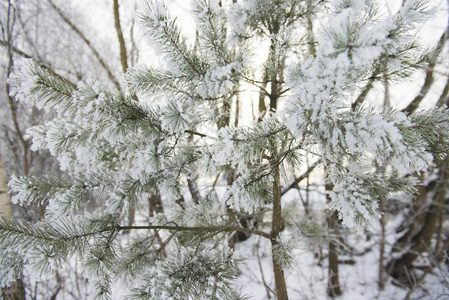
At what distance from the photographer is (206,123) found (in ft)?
5.01

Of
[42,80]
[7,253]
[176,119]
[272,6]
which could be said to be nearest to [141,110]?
[176,119]

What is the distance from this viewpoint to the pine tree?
2.61ft

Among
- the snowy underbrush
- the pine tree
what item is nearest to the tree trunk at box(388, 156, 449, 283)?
the snowy underbrush

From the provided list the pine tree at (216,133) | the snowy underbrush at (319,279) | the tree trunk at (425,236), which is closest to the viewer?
the pine tree at (216,133)

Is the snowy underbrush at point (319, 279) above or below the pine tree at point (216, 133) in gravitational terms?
below

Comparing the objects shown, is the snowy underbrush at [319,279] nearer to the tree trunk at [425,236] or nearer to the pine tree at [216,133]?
the tree trunk at [425,236]

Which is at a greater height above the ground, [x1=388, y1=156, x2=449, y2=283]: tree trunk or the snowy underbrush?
[x1=388, y1=156, x2=449, y2=283]: tree trunk

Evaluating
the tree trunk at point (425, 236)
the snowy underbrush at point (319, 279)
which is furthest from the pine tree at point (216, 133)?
the tree trunk at point (425, 236)

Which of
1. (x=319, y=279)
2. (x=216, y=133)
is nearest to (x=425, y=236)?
(x=319, y=279)

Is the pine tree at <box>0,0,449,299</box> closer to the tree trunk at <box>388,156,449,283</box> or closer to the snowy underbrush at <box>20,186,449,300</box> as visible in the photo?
the snowy underbrush at <box>20,186,449,300</box>

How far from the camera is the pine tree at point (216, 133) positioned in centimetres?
79

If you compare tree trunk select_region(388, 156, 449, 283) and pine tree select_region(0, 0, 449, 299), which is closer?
pine tree select_region(0, 0, 449, 299)

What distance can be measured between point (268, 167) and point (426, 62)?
97 centimetres

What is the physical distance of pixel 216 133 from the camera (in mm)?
1018
